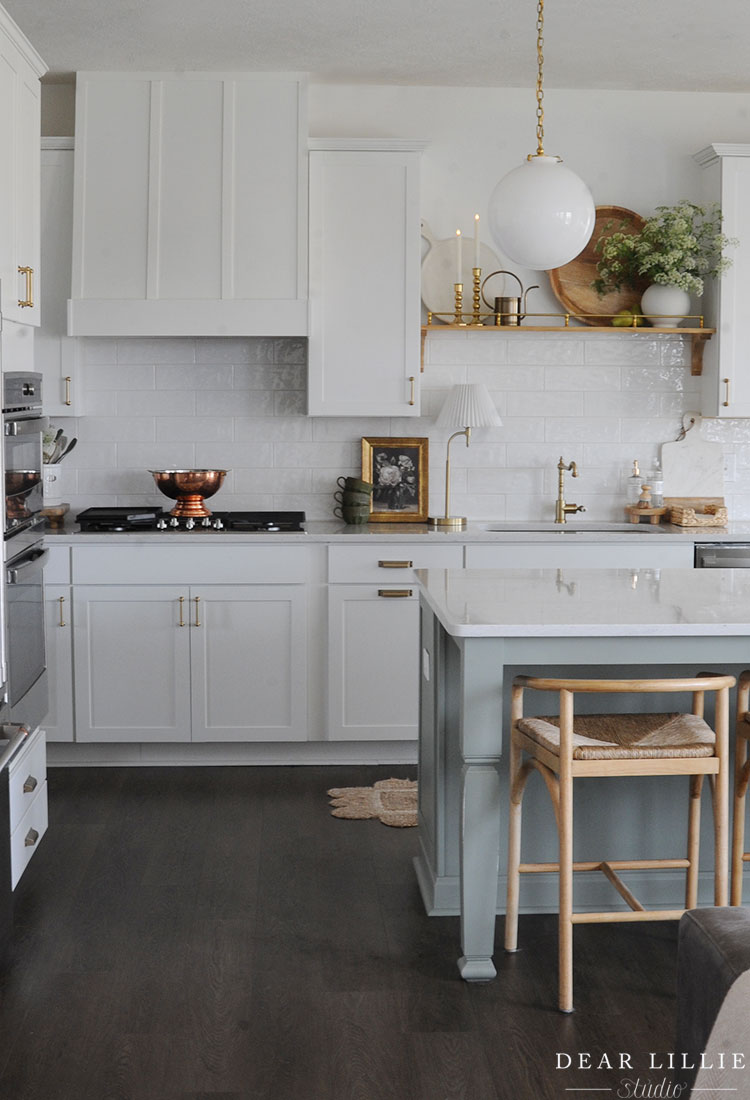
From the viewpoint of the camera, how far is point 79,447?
5.37 metres

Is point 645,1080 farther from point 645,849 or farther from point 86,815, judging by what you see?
point 86,815

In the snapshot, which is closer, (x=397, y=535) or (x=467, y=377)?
(x=397, y=535)

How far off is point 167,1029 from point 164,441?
10.2ft

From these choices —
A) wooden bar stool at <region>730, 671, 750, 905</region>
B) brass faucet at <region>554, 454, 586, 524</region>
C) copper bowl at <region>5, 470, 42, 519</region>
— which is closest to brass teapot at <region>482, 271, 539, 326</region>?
brass faucet at <region>554, 454, 586, 524</region>

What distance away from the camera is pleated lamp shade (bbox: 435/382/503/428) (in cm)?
514

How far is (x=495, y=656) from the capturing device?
2881mm

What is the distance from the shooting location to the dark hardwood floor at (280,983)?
2.54 m

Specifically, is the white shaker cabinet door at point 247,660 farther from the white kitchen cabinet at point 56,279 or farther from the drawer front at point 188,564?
the white kitchen cabinet at point 56,279

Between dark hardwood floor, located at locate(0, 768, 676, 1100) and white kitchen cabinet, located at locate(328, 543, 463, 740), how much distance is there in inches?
30.8

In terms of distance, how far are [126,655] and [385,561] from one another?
3.61 ft

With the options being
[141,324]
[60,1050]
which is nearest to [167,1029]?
[60,1050]

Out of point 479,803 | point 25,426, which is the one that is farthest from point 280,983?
point 25,426

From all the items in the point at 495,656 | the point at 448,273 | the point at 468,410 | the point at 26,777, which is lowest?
the point at 26,777

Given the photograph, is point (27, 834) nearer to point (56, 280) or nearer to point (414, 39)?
point (56, 280)
